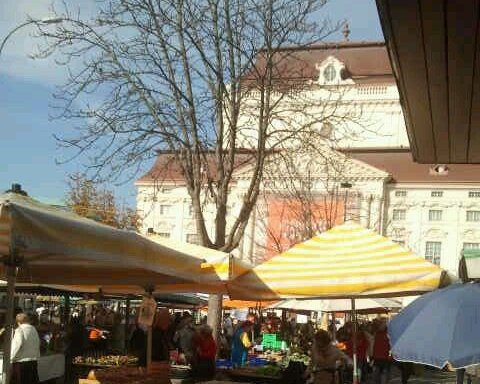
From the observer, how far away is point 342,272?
24.3 ft

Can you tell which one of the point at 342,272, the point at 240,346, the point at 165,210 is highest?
the point at 165,210

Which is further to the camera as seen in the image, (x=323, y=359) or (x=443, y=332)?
(x=323, y=359)

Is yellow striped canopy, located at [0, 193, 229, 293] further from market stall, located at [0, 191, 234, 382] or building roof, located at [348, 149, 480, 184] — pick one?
building roof, located at [348, 149, 480, 184]

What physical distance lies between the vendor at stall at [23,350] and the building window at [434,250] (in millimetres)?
69282

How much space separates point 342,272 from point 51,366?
8249 mm

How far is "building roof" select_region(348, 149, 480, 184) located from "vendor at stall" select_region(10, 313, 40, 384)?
219ft

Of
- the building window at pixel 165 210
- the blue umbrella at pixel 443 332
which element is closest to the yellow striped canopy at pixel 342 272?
the blue umbrella at pixel 443 332

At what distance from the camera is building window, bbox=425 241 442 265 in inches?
3041

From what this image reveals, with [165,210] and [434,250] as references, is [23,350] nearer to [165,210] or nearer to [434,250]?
[434,250]

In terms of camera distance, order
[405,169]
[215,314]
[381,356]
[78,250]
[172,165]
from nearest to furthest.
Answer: [78,250]
[215,314]
[381,356]
[172,165]
[405,169]

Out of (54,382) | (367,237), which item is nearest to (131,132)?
(54,382)

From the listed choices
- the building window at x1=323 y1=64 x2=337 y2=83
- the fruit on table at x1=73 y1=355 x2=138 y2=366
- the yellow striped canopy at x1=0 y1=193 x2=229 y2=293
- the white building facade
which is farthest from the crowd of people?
the white building facade

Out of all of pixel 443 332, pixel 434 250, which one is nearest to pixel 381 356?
pixel 443 332

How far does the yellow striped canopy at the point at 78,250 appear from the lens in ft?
15.9
